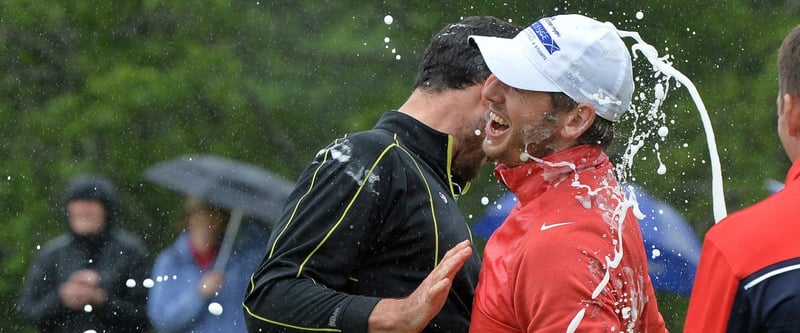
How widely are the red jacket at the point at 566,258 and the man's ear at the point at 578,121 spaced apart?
0.04m

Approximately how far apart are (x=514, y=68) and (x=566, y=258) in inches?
20.5

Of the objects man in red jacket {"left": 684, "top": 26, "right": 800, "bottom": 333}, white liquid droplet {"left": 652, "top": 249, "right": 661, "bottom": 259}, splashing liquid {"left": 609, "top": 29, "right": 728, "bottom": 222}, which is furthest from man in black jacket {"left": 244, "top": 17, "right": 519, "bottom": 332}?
white liquid droplet {"left": 652, "top": 249, "right": 661, "bottom": 259}

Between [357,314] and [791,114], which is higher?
[791,114]

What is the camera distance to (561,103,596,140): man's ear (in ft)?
8.54

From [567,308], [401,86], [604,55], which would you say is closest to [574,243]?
[567,308]

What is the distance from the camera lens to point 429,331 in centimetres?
287

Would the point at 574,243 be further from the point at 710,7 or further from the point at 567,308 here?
the point at 710,7

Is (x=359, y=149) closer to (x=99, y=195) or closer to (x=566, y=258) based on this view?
(x=566, y=258)

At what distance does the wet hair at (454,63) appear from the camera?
3271 mm

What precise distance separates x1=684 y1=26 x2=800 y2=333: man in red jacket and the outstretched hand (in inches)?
22.2

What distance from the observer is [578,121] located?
2.62m

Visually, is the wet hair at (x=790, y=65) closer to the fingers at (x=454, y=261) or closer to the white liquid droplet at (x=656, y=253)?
the fingers at (x=454, y=261)

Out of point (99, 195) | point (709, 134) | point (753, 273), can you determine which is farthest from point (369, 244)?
point (99, 195)

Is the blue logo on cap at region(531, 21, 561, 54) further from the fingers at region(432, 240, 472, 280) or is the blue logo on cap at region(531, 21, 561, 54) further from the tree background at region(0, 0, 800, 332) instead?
the tree background at region(0, 0, 800, 332)
